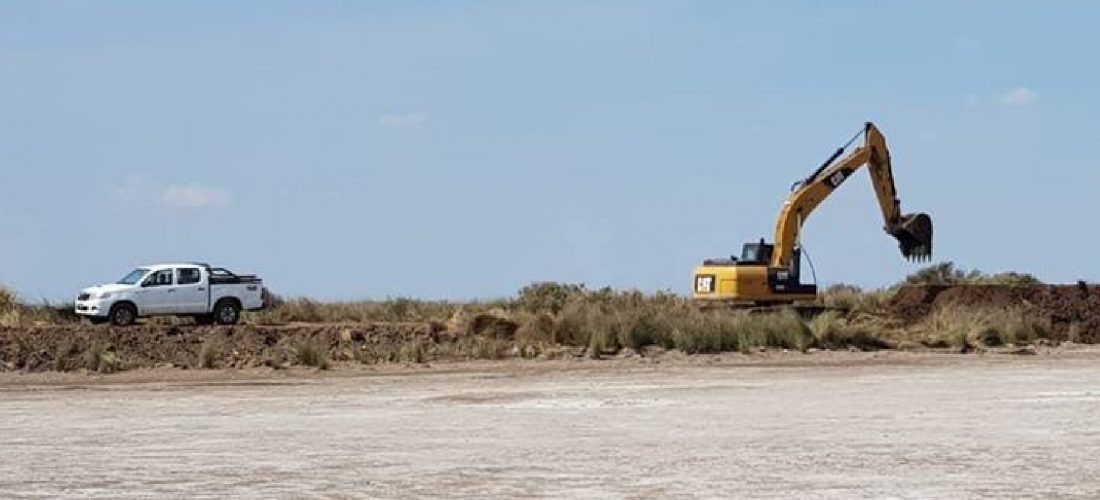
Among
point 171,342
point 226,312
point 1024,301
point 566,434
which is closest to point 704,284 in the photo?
point 1024,301

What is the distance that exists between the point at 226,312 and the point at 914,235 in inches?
685

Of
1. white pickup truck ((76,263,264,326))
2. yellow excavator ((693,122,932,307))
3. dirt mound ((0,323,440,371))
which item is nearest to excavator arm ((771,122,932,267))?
yellow excavator ((693,122,932,307))

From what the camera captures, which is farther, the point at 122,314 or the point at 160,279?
the point at 160,279

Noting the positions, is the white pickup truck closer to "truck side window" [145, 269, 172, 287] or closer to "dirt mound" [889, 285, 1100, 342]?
"truck side window" [145, 269, 172, 287]

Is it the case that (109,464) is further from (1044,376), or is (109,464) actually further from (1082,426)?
(1044,376)

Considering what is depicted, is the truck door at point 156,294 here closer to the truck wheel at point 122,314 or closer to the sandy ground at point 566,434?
the truck wheel at point 122,314

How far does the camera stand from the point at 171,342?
4244 cm

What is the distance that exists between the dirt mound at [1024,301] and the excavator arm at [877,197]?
291 cm

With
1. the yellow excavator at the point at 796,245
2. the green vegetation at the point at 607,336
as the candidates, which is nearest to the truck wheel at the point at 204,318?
the green vegetation at the point at 607,336

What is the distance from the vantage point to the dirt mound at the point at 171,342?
132ft

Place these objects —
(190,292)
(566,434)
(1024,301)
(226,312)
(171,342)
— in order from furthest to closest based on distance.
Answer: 1. (226,312)
2. (190,292)
3. (1024,301)
4. (171,342)
5. (566,434)

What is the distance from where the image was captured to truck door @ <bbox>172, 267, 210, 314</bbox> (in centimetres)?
5044

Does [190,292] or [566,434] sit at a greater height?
[190,292]

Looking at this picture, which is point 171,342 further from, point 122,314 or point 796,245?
point 796,245
